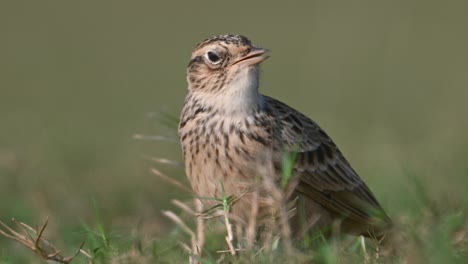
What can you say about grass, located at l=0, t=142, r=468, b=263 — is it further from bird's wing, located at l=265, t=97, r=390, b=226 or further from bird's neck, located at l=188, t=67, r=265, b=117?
bird's neck, located at l=188, t=67, r=265, b=117

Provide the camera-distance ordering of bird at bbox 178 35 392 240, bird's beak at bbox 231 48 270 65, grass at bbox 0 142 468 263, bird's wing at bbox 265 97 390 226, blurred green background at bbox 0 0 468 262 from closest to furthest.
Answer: grass at bbox 0 142 468 263
bird at bbox 178 35 392 240
bird's beak at bbox 231 48 270 65
bird's wing at bbox 265 97 390 226
blurred green background at bbox 0 0 468 262

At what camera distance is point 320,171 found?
7586 millimetres

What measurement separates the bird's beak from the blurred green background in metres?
0.99

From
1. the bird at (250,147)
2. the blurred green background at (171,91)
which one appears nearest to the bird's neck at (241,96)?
the bird at (250,147)

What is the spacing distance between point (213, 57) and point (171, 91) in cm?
1187

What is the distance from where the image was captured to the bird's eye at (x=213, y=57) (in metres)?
7.59

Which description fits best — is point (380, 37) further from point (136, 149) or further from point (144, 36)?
point (136, 149)

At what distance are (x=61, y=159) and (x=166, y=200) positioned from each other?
1763 millimetres

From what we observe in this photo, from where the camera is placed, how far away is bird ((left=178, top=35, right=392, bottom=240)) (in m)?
6.95

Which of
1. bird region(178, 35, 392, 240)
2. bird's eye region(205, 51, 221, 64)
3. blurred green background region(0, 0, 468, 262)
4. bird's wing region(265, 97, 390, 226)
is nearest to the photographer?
bird region(178, 35, 392, 240)

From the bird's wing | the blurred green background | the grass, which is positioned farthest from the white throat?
the blurred green background

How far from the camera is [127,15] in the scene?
29406mm

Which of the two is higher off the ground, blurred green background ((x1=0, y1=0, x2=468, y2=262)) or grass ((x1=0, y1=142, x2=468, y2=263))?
grass ((x1=0, y1=142, x2=468, y2=263))

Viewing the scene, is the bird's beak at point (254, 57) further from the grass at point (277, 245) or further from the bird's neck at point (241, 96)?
the grass at point (277, 245)
